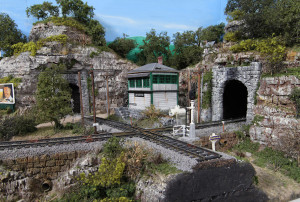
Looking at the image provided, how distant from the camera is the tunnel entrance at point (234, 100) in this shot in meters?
18.9

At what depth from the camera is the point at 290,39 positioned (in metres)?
15.3

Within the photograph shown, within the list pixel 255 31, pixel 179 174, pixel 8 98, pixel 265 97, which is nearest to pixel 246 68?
pixel 265 97

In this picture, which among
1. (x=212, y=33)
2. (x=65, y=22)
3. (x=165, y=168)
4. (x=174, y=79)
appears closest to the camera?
(x=165, y=168)

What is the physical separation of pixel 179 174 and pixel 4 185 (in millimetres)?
7224

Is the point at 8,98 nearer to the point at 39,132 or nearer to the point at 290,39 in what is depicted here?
the point at 39,132

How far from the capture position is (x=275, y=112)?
41.7 ft

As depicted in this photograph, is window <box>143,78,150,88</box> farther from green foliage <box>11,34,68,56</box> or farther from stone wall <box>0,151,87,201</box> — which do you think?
green foliage <box>11,34,68,56</box>

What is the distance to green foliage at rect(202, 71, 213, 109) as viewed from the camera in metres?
17.6

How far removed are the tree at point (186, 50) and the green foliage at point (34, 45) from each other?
13.8 metres

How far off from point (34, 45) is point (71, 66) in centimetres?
414

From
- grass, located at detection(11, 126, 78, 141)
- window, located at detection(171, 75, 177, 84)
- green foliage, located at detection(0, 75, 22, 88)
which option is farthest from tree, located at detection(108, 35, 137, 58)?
grass, located at detection(11, 126, 78, 141)

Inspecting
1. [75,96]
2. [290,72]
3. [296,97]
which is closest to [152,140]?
[296,97]

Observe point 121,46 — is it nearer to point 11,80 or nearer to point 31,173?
point 11,80

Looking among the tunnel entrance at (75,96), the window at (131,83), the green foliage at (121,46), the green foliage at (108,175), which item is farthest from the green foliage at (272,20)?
the tunnel entrance at (75,96)
